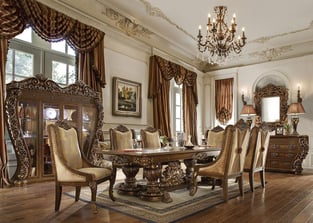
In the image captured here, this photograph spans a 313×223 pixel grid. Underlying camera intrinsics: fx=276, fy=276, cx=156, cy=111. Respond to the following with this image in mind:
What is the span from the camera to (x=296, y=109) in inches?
253

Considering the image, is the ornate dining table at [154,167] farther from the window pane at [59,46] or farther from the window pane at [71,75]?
the window pane at [59,46]

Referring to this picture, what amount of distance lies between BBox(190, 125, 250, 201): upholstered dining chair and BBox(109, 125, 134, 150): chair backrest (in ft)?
4.03

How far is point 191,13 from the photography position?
5.61 m

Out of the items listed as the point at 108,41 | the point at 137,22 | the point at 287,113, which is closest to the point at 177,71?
the point at 137,22

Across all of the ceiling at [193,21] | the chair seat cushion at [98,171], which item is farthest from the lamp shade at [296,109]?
the chair seat cushion at [98,171]

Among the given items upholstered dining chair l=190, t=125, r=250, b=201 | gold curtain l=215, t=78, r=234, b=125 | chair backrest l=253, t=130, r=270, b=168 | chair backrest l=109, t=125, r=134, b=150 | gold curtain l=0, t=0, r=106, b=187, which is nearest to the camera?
upholstered dining chair l=190, t=125, r=250, b=201

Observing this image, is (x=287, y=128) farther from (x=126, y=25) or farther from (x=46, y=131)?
(x=46, y=131)

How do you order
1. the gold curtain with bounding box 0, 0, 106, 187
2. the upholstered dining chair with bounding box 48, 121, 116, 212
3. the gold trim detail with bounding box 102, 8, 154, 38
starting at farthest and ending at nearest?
the gold trim detail with bounding box 102, 8, 154, 38
the gold curtain with bounding box 0, 0, 106, 187
the upholstered dining chair with bounding box 48, 121, 116, 212

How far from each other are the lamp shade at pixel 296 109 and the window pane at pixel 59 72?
5.09 m

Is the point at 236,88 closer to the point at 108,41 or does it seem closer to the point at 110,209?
the point at 108,41

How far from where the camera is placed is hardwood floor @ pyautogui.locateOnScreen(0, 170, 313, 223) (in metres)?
2.59

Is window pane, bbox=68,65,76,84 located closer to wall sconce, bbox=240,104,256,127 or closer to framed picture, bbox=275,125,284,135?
wall sconce, bbox=240,104,256,127

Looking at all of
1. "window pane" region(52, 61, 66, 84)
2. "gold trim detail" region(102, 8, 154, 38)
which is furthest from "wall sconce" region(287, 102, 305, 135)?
A: "window pane" region(52, 61, 66, 84)

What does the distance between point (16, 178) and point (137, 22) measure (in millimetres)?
3865
